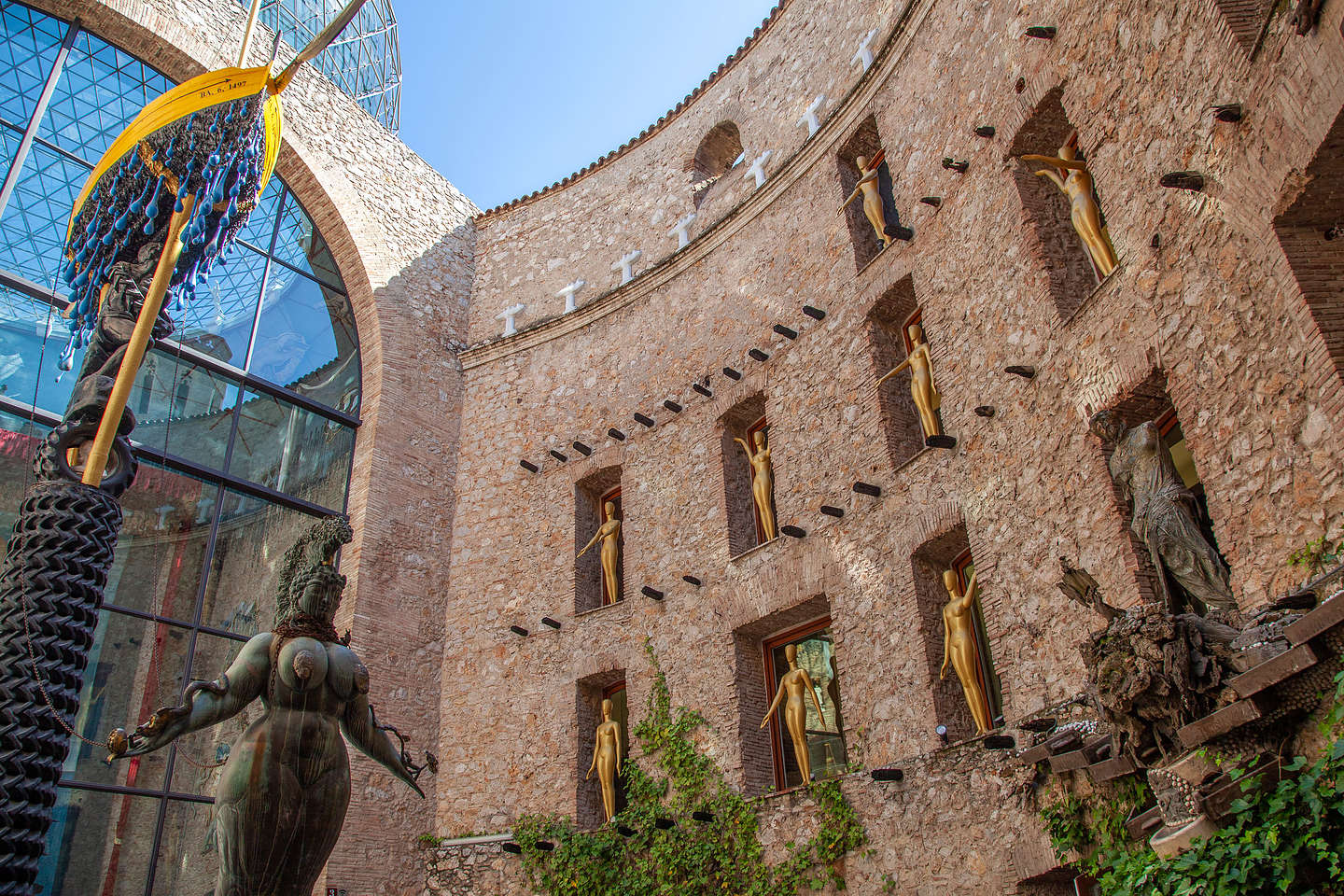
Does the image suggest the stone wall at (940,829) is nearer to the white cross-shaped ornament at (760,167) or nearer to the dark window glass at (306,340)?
the white cross-shaped ornament at (760,167)

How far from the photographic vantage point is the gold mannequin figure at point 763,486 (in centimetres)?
1024

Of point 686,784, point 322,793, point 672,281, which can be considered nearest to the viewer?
point 322,793

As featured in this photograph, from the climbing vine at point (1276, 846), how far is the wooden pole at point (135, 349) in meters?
5.70

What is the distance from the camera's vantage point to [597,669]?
11.0 m

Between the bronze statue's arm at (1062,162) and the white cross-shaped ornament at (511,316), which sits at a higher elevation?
the white cross-shaped ornament at (511,316)

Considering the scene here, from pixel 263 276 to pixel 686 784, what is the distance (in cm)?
868

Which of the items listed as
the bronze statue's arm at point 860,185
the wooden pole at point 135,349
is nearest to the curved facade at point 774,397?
the bronze statue's arm at point 860,185

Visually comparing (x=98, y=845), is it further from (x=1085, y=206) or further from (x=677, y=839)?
(x=1085, y=206)

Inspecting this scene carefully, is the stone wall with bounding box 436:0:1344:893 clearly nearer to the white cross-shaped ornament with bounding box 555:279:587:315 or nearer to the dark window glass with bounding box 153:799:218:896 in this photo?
the white cross-shaped ornament with bounding box 555:279:587:315

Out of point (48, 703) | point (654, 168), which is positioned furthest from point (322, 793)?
point (654, 168)

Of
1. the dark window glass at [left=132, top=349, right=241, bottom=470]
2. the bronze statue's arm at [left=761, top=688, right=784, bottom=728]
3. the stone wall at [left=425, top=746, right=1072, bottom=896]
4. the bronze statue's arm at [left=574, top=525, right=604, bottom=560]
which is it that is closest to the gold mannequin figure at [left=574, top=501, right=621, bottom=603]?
the bronze statue's arm at [left=574, top=525, right=604, bottom=560]

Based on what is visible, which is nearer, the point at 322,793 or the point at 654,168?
the point at 322,793

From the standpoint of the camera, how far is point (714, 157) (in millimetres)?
14023

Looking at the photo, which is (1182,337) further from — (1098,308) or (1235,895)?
(1235,895)
